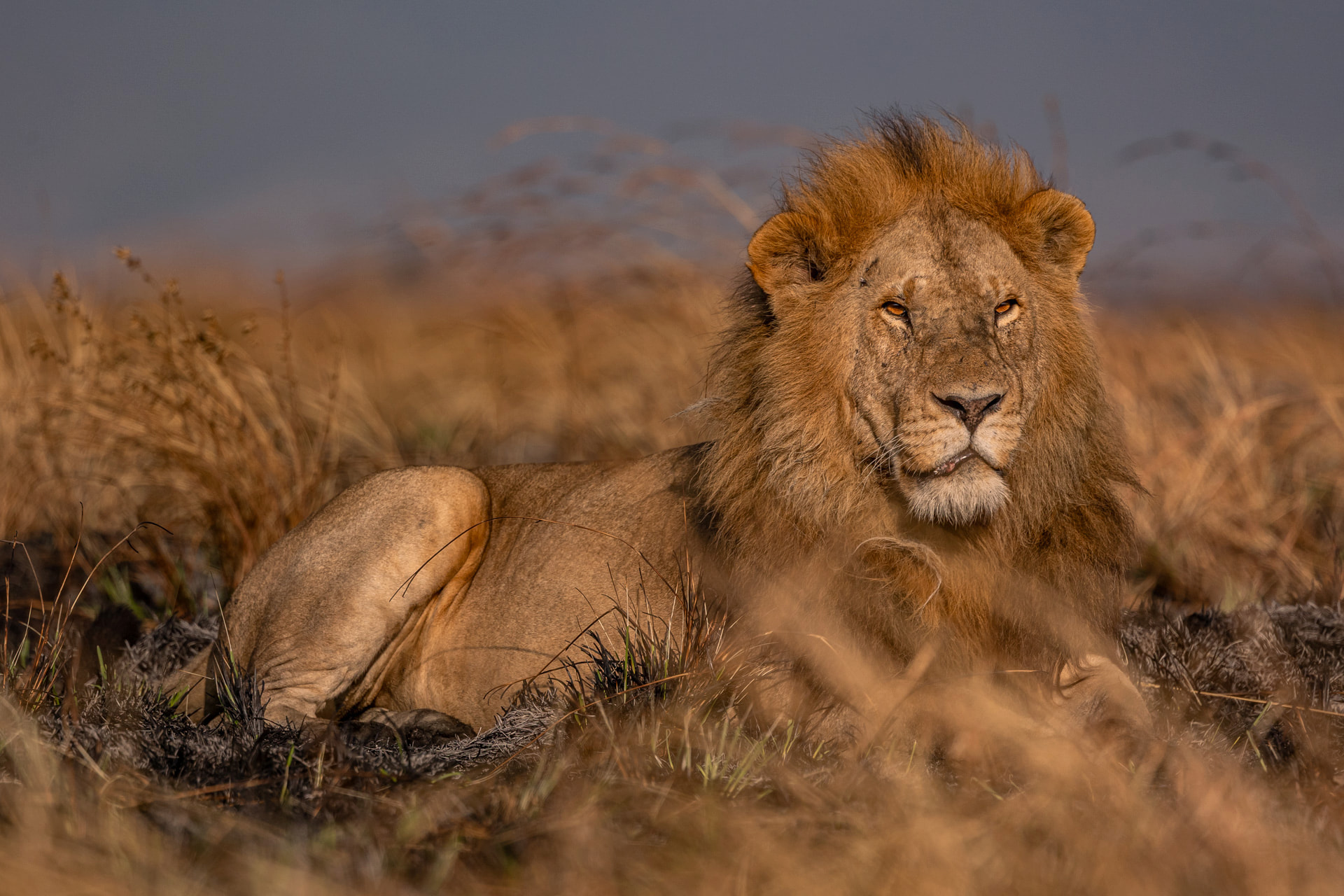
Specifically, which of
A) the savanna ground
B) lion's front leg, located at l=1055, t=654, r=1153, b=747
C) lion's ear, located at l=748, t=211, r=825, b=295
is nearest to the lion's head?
lion's ear, located at l=748, t=211, r=825, b=295

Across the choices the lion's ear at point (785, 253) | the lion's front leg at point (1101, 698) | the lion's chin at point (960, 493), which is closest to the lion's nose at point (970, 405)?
the lion's chin at point (960, 493)

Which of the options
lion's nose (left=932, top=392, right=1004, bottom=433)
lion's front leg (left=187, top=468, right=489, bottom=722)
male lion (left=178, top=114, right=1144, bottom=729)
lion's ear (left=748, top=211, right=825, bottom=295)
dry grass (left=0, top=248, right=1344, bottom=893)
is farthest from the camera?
lion's front leg (left=187, top=468, right=489, bottom=722)

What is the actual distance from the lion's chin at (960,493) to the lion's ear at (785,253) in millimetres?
808

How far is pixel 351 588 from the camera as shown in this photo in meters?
3.91

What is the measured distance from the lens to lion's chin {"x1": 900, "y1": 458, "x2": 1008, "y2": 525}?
10.1ft

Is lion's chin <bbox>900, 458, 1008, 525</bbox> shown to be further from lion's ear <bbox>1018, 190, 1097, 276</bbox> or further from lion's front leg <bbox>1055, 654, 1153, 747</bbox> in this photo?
lion's ear <bbox>1018, 190, 1097, 276</bbox>

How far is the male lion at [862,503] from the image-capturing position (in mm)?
3236

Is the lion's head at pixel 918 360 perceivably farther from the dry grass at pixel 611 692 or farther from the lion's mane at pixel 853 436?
the dry grass at pixel 611 692

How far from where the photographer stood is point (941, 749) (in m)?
3.13

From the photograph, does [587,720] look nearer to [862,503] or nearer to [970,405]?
[862,503]

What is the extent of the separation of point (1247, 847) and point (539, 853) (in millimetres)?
1354

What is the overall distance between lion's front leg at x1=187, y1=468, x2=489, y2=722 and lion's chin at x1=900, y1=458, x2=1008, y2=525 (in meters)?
1.65

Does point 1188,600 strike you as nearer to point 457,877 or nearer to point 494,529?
point 494,529

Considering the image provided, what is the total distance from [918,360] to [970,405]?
0.79 ft
